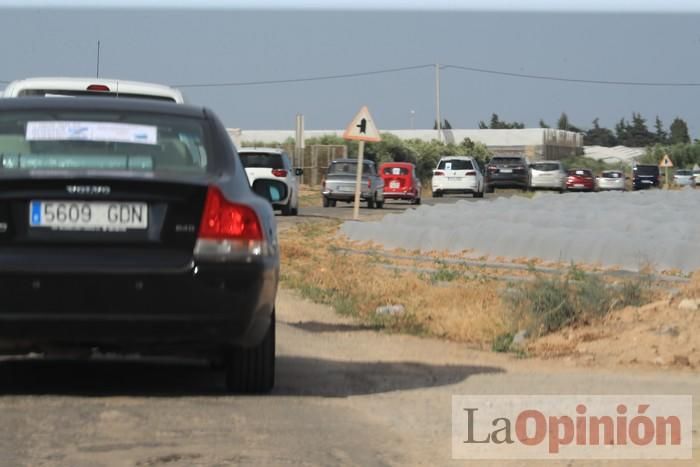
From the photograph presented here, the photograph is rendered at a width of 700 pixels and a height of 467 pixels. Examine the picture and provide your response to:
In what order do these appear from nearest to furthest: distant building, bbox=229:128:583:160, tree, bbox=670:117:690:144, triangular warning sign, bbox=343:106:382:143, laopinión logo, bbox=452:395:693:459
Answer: laopinión logo, bbox=452:395:693:459 → triangular warning sign, bbox=343:106:382:143 → distant building, bbox=229:128:583:160 → tree, bbox=670:117:690:144

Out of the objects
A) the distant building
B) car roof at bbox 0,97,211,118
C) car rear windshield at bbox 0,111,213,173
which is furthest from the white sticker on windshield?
the distant building

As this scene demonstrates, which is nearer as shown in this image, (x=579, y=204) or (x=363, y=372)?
(x=363, y=372)

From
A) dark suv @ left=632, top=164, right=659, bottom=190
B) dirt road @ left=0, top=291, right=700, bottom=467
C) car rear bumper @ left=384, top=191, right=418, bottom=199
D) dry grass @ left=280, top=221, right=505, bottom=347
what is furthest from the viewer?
dark suv @ left=632, top=164, right=659, bottom=190

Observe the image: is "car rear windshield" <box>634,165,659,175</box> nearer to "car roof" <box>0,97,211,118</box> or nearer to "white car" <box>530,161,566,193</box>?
"white car" <box>530,161,566,193</box>

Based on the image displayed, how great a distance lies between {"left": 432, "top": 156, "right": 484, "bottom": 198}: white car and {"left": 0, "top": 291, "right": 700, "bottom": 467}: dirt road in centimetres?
4354

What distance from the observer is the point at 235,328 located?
777cm

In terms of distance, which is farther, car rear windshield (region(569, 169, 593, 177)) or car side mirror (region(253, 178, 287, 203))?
car rear windshield (region(569, 169, 593, 177))

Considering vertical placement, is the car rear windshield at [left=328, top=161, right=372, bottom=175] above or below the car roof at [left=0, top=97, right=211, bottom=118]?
below

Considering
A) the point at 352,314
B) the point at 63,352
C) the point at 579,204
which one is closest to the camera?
the point at 63,352

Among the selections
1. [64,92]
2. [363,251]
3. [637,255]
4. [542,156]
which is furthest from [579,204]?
[542,156]

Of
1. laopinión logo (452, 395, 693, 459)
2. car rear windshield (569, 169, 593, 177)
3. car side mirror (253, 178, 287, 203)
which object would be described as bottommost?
laopinión logo (452, 395, 693, 459)

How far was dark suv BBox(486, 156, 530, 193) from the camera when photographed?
6131 cm

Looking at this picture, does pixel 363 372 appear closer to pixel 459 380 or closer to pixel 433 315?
pixel 459 380

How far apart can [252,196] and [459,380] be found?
75.7 inches
